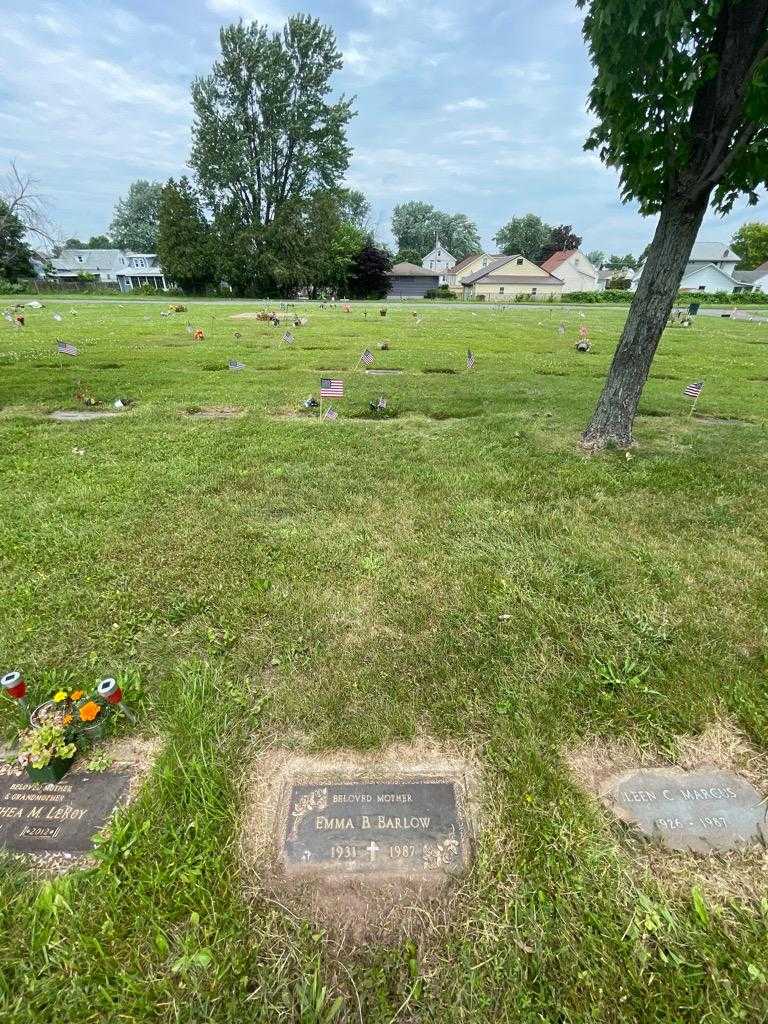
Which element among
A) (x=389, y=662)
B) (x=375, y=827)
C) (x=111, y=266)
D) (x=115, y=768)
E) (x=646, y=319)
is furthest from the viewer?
(x=111, y=266)

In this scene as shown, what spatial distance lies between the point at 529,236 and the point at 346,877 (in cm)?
9014

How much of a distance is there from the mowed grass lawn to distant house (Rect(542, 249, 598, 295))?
6002 cm

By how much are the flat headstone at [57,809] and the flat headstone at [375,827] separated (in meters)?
0.74

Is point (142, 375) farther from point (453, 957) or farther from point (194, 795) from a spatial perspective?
point (453, 957)

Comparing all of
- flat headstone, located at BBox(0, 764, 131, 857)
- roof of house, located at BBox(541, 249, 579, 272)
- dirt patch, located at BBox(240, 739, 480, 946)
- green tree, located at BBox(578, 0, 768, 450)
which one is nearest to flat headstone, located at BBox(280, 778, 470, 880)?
dirt patch, located at BBox(240, 739, 480, 946)

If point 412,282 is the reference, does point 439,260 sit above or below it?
above

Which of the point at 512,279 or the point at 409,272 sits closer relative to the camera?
the point at 512,279

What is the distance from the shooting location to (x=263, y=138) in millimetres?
39938

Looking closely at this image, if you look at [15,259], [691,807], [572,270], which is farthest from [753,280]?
[15,259]

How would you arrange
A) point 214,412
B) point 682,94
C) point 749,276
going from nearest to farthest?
point 682,94, point 214,412, point 749,276

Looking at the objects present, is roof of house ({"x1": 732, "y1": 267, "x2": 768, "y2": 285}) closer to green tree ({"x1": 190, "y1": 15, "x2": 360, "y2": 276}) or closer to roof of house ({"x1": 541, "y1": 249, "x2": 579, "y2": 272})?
roof of house ({"x1": 541, "y1": 249, "x2": 579, "y2": 272})

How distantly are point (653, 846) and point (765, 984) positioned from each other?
1.31 feet

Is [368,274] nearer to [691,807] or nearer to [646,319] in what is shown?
[646,319]

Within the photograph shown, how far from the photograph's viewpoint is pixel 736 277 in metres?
57.7
